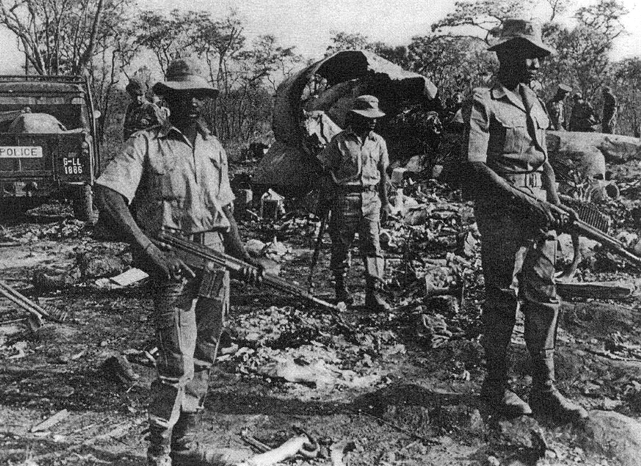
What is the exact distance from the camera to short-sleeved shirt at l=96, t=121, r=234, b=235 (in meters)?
2.75

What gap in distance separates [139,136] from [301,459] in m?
1.74

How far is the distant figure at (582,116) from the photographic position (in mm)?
14734

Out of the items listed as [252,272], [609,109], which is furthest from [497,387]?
[609,109]

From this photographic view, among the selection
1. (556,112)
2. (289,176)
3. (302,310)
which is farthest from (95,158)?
(556,112)

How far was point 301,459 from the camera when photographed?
3014 mm

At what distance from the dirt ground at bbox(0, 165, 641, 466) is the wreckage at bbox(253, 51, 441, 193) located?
5396 millimetres

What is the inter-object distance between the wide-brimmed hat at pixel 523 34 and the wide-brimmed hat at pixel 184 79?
5.27ft

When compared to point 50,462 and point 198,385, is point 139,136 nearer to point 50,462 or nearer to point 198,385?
point 198,385

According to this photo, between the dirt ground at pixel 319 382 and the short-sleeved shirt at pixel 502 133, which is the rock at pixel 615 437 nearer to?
the dirt ground at pixel 319 382

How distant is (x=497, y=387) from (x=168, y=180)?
7.04 ft

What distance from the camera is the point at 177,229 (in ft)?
9.32

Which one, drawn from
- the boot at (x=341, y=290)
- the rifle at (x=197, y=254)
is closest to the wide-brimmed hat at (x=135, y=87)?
the boot at (x=341, y=290)

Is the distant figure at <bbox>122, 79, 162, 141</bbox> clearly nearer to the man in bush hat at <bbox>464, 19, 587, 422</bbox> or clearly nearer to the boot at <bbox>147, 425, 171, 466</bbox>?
the man in bush hat at <bbox>464, 19, 587, 422</bbox>

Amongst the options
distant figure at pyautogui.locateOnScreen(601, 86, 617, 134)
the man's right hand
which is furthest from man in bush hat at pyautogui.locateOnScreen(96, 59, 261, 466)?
distant figure at pyautogui.locateOnScreen(601, 86, 617, 134)
